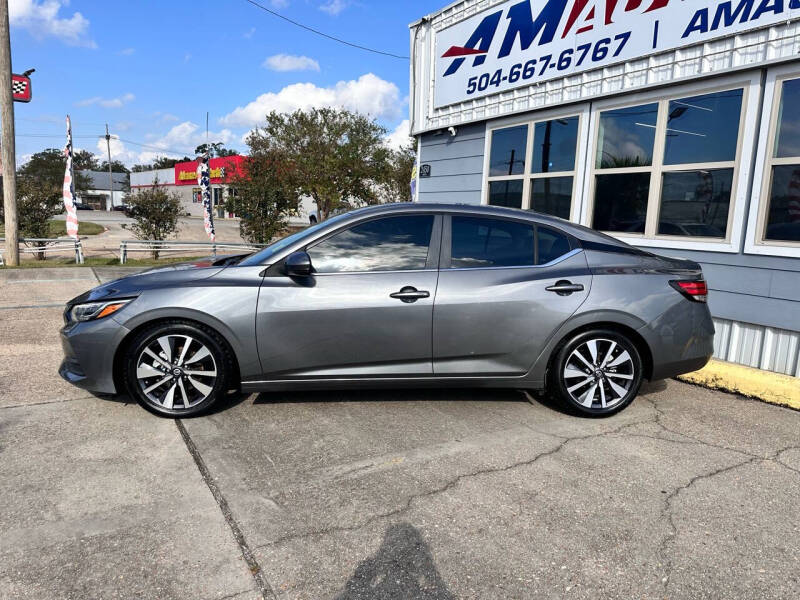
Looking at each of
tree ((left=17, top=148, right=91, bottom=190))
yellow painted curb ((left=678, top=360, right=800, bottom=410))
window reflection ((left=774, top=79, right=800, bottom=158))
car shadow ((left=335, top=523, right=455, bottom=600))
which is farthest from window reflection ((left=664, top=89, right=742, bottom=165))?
tree ((left=17, top=148, right=91, bottom=190))

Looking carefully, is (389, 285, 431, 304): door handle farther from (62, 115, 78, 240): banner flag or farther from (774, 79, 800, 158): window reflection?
(62, 115, 78, 240): banner flag

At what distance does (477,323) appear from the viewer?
393 cm

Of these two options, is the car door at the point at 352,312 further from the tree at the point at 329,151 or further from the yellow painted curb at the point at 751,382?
the tree at the point at 329,151

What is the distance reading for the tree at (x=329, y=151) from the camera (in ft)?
111

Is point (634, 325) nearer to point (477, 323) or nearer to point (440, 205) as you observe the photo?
point (477, 323)

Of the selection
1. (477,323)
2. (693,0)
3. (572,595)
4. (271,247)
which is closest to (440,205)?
(477,323)

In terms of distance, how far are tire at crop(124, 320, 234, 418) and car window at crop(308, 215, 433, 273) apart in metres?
0.92

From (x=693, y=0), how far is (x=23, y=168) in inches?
3970

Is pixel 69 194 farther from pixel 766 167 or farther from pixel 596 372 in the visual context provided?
pixel 766 167

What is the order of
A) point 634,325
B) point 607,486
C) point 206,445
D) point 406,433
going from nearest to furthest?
1. point 607,486
2. point 206,445
3. point 406,433
4. point 634,325

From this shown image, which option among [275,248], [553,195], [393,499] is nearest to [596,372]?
[393,499]

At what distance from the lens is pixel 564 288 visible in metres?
4.01

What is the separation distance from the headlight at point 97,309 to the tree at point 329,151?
29677 mm

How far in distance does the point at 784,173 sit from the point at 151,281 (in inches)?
218
